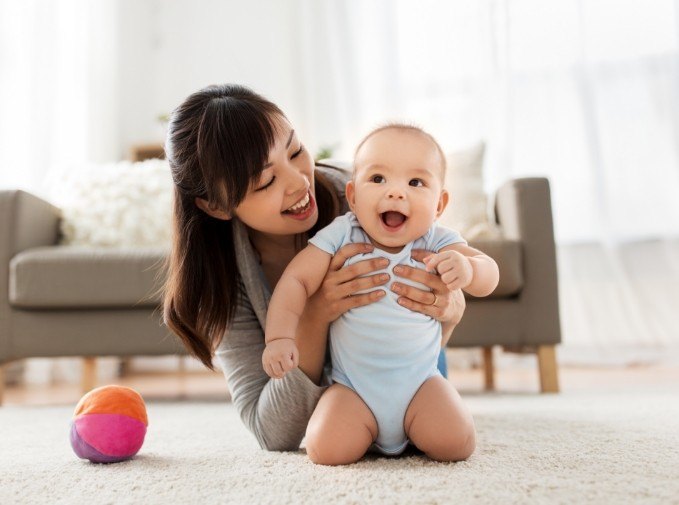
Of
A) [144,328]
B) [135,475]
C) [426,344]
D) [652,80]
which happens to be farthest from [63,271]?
[652,80]

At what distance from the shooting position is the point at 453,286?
Answer: 0.91 metres

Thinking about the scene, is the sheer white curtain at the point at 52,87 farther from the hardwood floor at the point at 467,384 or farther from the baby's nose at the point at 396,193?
the baby's nose at the point at 396,193

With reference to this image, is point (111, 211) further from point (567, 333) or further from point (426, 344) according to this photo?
point (567, 333)

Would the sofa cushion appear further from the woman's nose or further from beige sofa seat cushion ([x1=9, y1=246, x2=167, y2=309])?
the woman's nose

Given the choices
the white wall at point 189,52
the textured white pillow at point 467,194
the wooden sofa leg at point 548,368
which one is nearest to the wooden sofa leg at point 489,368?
the wooden sofa leg at point 548,368

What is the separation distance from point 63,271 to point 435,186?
134 cm

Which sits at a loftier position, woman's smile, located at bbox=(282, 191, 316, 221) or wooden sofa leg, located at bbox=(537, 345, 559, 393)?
woman's smile, located at bbox=(282, 191, 316, 221)

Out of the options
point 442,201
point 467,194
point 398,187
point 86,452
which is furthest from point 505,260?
point 86,452

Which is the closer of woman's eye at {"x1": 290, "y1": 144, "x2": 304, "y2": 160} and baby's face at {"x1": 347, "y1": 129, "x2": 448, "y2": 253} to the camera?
baby's face at {"x1": 347, "y1": 129, "x2": 448, "y2": 253}

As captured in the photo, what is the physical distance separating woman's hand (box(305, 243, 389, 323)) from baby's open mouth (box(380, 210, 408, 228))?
5cm

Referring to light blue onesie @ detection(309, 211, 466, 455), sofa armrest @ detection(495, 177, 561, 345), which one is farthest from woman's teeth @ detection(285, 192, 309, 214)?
sofa armrest @ detection(495, 177, 561, 345)

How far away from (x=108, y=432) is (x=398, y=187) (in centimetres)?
56

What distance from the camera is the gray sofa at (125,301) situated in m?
1.94

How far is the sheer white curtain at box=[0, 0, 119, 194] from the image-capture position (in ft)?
9.46
